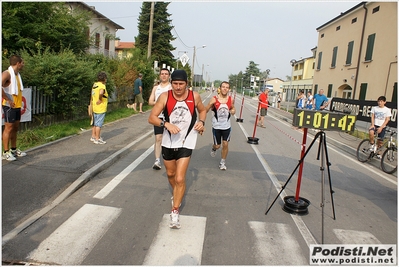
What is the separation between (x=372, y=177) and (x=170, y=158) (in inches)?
219

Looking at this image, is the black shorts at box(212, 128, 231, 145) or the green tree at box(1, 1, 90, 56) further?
the green tree at box(1, 1, 90, 56)

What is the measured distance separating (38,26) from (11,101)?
9.35 m

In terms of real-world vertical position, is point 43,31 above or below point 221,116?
above

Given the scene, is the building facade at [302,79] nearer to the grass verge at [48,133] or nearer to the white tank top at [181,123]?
the grass verge at [48,133]

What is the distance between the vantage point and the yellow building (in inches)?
738

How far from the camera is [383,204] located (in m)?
5.40

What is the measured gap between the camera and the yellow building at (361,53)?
18756mm

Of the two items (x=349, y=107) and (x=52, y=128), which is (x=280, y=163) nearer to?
(x=52, y=128)

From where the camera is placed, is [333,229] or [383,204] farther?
[383,204]

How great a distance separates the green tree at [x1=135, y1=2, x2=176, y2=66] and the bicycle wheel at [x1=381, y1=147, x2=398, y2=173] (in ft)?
128

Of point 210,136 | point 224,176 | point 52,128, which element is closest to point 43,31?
point 52,128

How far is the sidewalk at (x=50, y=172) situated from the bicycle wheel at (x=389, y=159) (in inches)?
268

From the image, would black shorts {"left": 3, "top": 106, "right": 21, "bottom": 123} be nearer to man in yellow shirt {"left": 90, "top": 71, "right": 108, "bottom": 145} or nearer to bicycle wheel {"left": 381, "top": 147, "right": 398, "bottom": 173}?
man in yellow shirt {"left": 90, "top": 71, "right": 108, "bottom": 145}

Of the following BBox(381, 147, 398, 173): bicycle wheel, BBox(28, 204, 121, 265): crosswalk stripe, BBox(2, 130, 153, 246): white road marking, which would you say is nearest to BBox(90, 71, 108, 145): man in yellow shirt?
A: BBox(2, 130, 153, 246): white road marking
